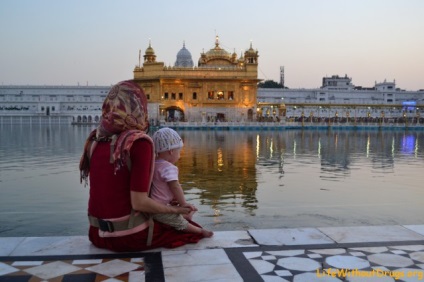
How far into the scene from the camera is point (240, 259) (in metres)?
3.93

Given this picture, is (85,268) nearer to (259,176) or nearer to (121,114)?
(121,114)

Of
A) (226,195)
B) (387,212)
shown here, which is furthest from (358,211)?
(226,195)

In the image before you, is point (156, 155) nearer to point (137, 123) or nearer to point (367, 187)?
point (137, 123)

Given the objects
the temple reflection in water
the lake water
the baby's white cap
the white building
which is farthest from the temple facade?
the baby's white cap

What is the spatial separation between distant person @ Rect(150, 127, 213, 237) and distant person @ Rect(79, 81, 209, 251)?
0.08 meters

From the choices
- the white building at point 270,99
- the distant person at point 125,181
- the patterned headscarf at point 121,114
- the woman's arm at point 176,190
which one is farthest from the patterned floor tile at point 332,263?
the white building at point 270,99

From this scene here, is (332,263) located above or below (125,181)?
below

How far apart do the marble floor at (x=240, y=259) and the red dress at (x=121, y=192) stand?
9 cm

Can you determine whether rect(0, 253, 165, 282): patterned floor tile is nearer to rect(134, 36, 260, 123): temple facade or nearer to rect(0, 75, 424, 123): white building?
rect(134, 36, 260, 123): temple facade

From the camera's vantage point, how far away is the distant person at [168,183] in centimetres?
429

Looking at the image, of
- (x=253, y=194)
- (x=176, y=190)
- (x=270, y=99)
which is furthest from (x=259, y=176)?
(x=270, y=99)

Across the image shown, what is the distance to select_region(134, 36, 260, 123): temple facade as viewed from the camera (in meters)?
54.8

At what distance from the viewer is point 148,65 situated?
55.7 m

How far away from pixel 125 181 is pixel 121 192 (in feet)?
0.33
